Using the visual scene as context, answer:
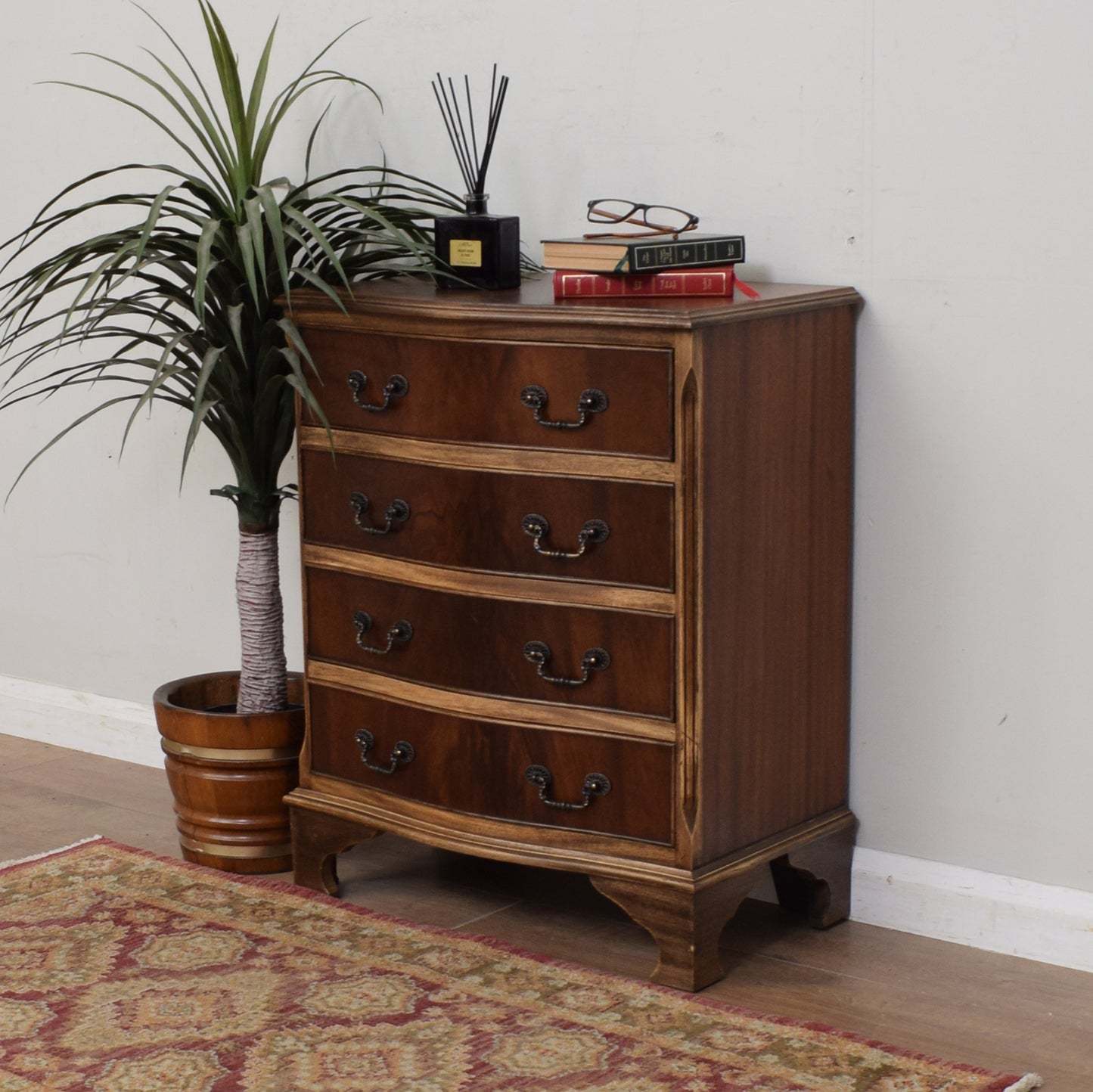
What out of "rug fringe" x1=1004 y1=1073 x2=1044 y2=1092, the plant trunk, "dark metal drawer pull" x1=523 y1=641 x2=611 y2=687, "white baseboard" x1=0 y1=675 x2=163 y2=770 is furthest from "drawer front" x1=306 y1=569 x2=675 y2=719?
"white baseboard" x1=0 y1=675 x2=163 y2=770

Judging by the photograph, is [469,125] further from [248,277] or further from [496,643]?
[496,643]

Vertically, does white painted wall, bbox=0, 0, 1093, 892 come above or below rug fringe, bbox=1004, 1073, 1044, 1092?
above

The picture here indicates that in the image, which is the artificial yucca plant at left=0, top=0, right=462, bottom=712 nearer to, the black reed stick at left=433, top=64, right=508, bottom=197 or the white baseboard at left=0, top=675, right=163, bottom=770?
the black reed stick at left=433, top=64, right=508, bottom=197

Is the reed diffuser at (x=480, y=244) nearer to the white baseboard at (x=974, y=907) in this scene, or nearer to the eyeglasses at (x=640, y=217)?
the eyeglasses at (x=640, y=217)

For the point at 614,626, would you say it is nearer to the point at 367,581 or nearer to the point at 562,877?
the point at 367,581

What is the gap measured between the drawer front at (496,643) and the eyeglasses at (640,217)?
54 centimetres

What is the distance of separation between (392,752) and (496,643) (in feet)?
0.91

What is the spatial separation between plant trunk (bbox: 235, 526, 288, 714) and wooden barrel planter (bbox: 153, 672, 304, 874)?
0.05 m

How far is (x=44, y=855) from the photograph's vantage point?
2.72 meters

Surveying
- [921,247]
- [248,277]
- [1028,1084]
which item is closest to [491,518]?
[248,277]

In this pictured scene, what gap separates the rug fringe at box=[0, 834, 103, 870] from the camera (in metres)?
2.68

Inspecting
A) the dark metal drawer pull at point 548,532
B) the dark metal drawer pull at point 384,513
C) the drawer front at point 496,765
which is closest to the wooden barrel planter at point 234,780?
the drawer front at point 496,765

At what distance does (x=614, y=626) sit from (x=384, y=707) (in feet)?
1.43

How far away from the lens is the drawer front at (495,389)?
2090 mm
